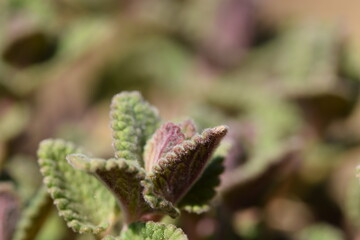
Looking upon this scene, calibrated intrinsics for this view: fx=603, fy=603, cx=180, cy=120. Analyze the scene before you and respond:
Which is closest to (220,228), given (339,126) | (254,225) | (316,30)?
(254,225)

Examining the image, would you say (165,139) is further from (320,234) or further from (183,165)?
(320,234)

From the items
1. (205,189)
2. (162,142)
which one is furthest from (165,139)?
(205,189)

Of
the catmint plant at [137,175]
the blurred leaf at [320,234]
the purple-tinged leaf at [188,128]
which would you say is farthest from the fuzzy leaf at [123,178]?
the blurred leaf at [320,234]

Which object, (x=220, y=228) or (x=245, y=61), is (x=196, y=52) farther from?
(x=220, y=228)

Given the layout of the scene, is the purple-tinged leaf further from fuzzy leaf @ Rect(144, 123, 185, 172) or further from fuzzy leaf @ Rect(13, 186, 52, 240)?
fuzzy leaf @ Rect(13, 186, 52, 240)

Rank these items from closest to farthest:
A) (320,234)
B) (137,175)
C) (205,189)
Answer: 1. (137,175)
2. (205,189)
3. (320,234)
